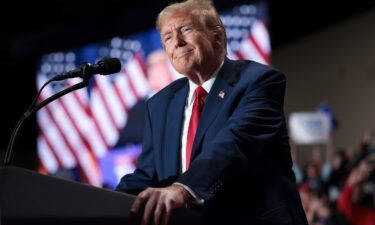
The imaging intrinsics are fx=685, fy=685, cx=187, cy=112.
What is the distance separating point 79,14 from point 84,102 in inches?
63.5

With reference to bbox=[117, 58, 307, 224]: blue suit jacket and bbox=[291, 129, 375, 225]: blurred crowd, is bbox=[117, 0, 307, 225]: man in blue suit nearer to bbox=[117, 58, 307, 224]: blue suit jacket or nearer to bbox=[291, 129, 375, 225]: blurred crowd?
bbox=[117, 58, 307, 224]: blue suit jacket

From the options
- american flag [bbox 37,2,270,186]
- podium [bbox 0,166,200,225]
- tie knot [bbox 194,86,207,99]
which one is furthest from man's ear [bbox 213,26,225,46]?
american flag [bbox 37,2,270,186]

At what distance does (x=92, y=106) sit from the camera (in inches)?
306

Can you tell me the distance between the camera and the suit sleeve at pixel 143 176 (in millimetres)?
1878

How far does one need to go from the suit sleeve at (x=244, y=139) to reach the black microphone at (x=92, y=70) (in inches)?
13.3

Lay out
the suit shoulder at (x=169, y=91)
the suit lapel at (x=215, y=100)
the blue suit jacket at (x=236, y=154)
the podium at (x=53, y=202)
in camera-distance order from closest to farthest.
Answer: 1. the podium at (x=53, y=202)
2. the blue suit jacket at (x=236, y=154)
3. the suit lapel at (x=215, y=100)
4. the suit shoulder at (x=169, y=91)

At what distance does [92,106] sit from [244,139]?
6265 mm

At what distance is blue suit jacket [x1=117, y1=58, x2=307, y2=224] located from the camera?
159 centimetres

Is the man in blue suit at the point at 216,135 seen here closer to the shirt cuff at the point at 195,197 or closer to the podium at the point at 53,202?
the shirt cuff at the point at 195,197

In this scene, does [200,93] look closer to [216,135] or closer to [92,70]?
[216,135]

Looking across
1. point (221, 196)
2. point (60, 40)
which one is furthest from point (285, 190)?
point (60, 40)

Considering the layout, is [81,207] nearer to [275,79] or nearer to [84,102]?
[275,79]

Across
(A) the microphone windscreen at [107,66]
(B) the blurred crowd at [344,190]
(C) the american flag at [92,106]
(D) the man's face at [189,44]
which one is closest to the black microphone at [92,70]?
(A) the microphone windscreen at [107,66]

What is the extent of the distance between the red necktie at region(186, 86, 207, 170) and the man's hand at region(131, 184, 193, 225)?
1.25 feet
